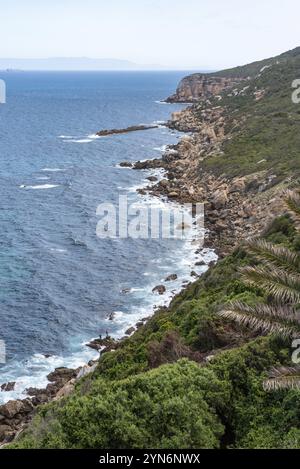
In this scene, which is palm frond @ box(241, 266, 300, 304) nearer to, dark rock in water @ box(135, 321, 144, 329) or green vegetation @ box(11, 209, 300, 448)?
green vegetation @ box(11, 209, 300, 448)

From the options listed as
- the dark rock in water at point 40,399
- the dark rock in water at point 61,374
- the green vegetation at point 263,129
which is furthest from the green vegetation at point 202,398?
the green vegetation at point 263,129

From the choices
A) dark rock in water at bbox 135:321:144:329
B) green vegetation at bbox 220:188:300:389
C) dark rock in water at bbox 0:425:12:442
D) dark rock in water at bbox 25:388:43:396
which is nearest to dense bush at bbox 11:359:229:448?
green vegetation at bbox 220:188:300:389

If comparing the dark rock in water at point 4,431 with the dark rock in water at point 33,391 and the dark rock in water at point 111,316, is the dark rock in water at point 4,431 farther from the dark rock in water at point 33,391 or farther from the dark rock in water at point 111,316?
the dark rock in water at point 111,316

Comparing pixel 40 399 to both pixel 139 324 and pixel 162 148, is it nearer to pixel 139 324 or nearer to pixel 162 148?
pixel 139 324

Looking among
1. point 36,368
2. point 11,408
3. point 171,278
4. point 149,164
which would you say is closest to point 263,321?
point 11,408

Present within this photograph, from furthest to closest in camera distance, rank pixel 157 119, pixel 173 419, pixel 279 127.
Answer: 1. pixel 157 119
2. pixel 279 127
3. pixel 173 419
